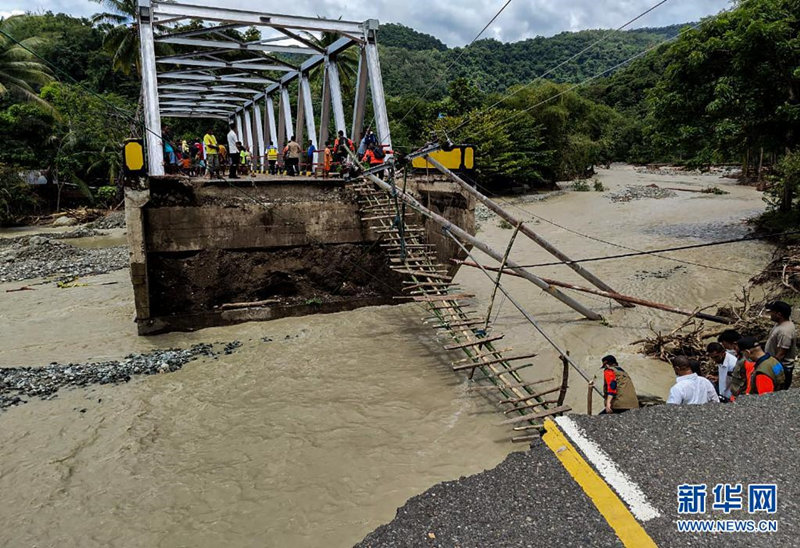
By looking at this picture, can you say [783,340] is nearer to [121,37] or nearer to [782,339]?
[782,339]

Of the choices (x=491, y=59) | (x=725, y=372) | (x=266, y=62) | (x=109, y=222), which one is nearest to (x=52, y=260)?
(x=109, y=222)

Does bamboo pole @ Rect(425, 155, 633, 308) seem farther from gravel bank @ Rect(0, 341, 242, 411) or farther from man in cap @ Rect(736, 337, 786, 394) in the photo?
gravel bank @ Rect(0, 341, 242, 411)

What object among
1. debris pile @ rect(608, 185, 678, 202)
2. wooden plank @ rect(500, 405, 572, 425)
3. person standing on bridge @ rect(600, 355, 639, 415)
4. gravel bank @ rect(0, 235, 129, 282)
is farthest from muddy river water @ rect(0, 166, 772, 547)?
debris pile @ rect(608, 185, 678, 202)

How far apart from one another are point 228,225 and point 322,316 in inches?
106

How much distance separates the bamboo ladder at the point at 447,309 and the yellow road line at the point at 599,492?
190 cm

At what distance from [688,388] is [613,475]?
6.85ft

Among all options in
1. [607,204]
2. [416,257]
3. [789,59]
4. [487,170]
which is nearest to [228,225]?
[416,257]

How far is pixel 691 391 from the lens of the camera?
4828 millimetres

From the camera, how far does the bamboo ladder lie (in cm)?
648

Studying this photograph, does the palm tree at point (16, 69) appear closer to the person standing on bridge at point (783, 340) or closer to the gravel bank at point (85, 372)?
the gravel bank at point (85, 372)

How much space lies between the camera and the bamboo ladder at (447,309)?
6477 millimetres

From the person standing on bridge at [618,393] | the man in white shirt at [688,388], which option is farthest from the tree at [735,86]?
the person standing on bridge at [618,393]

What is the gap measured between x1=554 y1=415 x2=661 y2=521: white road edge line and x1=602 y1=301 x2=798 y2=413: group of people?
1.54 m

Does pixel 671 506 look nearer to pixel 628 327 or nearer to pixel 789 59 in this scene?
pixel 628 327
